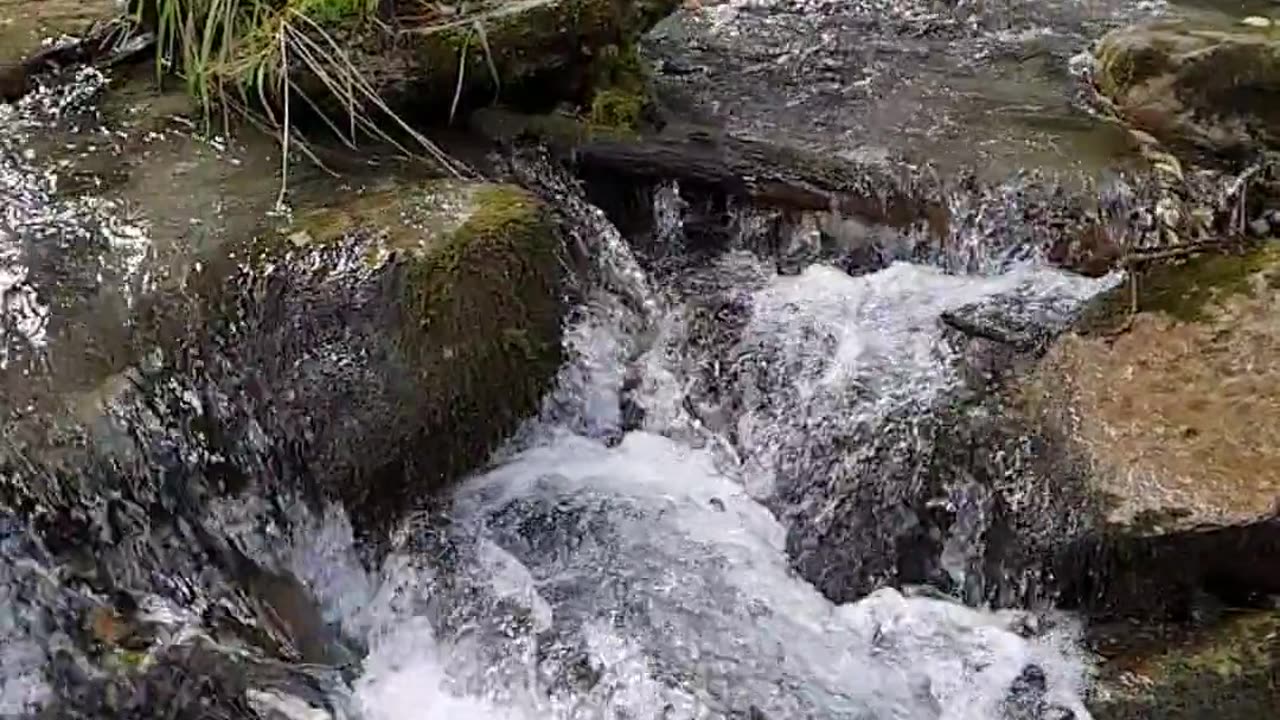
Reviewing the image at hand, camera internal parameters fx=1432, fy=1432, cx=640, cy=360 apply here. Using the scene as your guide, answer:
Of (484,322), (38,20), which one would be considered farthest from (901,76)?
(38,20)

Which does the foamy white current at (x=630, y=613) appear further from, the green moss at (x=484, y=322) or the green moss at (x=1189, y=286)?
the green moss at (x=1189, y=286)

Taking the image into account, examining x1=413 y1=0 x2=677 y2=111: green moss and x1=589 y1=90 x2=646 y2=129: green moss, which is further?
x1=589 y1=90 x2=646 y2=129: green moss

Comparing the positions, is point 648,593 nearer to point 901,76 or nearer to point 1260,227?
point 1260,227

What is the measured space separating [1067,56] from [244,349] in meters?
3.26

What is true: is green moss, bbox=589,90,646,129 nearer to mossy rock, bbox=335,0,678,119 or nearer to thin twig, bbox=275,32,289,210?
mossy rock, bbox=335,0,678,119

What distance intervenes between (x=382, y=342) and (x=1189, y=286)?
2.13 metres

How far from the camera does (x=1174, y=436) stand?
3.28 m

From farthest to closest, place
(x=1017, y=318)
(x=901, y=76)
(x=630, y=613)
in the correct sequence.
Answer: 1. (x=901, y=76)
2. (x=1017, y=318)
3. (x=630, y=613)

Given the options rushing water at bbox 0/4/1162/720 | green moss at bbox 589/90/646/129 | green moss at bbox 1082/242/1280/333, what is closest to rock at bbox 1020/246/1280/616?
green moss at bbox 1082/242/1280/333

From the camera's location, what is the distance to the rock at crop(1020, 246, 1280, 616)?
3076 millimetres

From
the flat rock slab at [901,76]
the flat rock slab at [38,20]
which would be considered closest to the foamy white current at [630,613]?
the flat rock slab at [901,76]

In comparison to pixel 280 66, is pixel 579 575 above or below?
below

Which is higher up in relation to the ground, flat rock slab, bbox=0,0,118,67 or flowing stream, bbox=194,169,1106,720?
flat rock slab, bbox=0,0,118,67

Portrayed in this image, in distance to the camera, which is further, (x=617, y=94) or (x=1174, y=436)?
(x=617, y=94)
